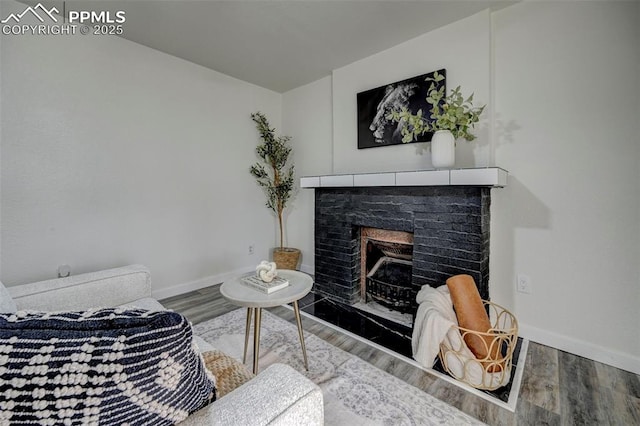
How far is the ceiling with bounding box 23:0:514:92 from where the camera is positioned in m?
1.95

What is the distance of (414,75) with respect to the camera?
2.35 metres

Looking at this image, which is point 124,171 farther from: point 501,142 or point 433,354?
point 501,142

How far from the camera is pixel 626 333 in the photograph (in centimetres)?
162

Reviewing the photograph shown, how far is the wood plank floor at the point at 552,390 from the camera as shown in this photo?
1284 millimetres

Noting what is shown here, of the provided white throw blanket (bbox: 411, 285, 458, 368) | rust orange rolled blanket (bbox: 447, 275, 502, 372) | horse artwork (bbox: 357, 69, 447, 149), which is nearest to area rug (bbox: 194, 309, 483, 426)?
white throw blanket (bbox: 411, 285, 458, 368)

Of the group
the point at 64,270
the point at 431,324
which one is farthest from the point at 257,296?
the point at 64,270

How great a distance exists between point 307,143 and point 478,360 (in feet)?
8.92

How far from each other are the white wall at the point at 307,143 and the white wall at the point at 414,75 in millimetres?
280

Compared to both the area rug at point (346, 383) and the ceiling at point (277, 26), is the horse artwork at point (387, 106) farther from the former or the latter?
the area rug at point (346, 383)

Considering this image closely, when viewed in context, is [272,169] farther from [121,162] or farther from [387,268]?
[387,268]

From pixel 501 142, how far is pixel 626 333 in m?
1.36

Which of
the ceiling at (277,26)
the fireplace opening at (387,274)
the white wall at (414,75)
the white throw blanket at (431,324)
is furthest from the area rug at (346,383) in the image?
the ceiling at (277,26)

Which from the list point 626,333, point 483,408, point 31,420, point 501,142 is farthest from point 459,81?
point 31,420
